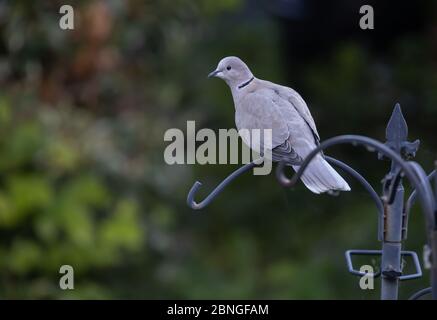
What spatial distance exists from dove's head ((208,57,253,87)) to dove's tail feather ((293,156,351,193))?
230mm

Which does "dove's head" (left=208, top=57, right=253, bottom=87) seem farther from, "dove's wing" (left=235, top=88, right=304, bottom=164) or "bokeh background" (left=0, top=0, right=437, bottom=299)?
"bokeh background" (left=0, top=0, right=437, bottom=299)

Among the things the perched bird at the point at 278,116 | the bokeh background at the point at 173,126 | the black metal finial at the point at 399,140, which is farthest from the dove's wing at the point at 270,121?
the bokeh background at the point at 173,126

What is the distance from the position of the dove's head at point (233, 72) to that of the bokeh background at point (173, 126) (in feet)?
3.05

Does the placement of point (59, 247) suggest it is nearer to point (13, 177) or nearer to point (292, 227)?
point (13, 177)

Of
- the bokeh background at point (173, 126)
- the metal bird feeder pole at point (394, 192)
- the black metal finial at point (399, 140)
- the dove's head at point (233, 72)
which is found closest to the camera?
the metal bird feeder pole at point (394, 192)

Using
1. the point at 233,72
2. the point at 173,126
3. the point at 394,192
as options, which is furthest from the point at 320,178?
the point at 173,126

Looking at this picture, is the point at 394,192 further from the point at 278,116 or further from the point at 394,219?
the point at 278,116

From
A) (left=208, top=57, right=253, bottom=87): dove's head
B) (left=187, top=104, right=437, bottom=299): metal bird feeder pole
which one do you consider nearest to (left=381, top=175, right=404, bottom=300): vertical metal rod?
(left=187, top=104, right=437, bottom=299): metal bird feeder pole

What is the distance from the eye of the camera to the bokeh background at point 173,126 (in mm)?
3838

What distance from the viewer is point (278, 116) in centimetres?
158

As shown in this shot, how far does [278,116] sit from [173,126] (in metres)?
2.75

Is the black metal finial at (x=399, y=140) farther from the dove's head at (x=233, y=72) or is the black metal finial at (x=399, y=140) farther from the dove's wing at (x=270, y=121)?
the dove's head at (x=233, y=72)
